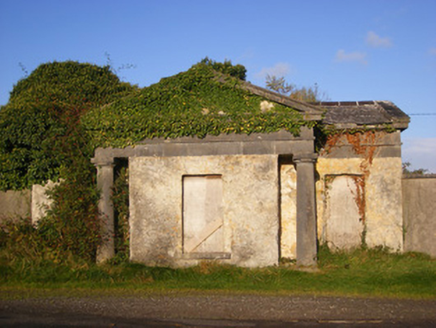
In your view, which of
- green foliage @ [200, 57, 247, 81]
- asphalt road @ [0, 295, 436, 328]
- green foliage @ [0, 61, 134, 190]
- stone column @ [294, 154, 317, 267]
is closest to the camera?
asphalt road @ [0, 295, 436, 328]

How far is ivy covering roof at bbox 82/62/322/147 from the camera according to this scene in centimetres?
1151

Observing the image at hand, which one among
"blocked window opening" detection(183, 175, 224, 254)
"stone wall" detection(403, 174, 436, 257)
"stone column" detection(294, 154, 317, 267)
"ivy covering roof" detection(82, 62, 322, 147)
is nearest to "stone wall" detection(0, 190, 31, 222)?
"ivy covering roof" detection(82, 62, 322, 147)

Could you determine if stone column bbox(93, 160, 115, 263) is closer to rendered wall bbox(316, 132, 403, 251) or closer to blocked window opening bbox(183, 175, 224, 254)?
blocked window opening bbox(183, 175, 224, 254)

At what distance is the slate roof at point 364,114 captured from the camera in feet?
43.3

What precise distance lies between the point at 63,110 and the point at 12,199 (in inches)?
111

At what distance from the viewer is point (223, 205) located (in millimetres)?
11617

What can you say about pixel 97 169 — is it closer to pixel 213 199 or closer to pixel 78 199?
pixel 78 199

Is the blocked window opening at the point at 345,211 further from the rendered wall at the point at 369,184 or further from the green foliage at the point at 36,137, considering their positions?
the green foliage at the point at 36,137

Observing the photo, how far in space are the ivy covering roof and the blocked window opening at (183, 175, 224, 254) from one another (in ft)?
3.96

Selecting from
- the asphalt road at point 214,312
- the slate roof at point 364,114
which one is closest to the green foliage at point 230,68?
the slate roof at point 364,114

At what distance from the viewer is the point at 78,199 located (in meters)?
11.8

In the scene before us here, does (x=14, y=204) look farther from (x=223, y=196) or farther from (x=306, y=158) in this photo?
(x=306, y=158)

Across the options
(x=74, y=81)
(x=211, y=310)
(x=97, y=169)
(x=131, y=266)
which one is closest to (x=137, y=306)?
(x=211, y=310)

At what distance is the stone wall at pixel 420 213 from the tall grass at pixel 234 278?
1020 mm
